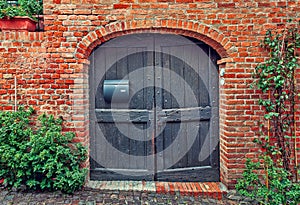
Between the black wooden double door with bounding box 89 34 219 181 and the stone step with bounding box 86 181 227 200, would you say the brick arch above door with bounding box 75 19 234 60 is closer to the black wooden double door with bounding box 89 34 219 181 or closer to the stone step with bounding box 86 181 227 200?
the black wooden double door with bounding box 89 34 219 181

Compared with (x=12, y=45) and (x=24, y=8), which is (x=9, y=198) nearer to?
(x=12, y=45)

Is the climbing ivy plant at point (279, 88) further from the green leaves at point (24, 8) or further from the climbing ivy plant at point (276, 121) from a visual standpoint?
the green leaves at point (24, 8)

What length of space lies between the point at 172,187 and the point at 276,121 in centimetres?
178

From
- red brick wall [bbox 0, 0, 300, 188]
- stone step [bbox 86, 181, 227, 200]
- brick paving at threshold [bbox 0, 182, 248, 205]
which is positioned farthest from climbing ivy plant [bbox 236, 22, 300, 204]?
brick paving at threshold [bbox 0, 182, 248, 205]

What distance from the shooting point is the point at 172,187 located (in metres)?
3.58

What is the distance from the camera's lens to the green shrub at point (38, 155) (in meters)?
3.19

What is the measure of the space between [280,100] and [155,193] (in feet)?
7.16

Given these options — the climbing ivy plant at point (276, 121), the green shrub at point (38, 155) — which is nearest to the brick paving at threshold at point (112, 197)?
the green shrub at point (38, 155)

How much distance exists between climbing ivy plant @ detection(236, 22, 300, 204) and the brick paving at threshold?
19.8 inches

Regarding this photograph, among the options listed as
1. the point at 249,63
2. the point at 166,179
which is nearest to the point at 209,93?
the point at 249,63

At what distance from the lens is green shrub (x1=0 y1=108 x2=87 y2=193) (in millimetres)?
3186

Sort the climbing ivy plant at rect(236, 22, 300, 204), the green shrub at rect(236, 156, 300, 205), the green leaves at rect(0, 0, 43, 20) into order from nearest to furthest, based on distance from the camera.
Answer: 1. the green shrub at rect(236, 156, 300, 205)
2. the climbing ivy plant at rect(236, 22, 300, 204)
3. the green leaves at rect(0, 0, 43, 20)

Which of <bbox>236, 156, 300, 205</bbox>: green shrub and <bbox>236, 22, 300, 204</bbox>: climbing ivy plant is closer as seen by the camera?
<bbox>236, 156, 300, 205</bbox>: green shrub

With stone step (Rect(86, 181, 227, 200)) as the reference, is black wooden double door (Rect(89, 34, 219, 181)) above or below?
above
